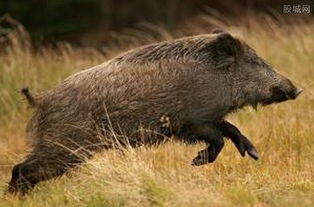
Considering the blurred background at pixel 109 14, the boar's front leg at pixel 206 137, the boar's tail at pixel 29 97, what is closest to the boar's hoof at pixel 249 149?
the boar's front leg at pixel 206 137

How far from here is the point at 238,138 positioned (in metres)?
6.38

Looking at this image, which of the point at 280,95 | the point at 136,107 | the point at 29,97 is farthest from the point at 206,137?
the point at 29,97

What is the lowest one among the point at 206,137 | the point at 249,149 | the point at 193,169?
the point at 193,169

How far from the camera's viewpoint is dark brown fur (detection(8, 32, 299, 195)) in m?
6.05

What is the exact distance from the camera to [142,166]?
17.9 ft

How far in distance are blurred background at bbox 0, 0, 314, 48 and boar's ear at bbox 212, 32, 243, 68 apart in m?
12.7

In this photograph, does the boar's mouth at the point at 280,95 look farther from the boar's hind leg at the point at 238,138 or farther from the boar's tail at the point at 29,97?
the boar's tail at the point at 29,97

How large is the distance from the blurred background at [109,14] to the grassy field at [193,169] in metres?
10.0

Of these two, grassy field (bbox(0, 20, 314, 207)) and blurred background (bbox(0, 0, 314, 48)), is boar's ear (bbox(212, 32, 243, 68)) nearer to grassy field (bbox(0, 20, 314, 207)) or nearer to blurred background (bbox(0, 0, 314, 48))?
grassy field (bbox(0, 20, 314, 207))

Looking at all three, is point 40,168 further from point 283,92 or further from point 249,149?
point 283,92

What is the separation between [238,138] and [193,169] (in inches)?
17.3

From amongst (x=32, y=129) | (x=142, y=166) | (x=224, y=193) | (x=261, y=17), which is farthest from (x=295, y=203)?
(x=261, y=17)

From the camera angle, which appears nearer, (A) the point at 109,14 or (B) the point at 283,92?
(B) the point at 283,92

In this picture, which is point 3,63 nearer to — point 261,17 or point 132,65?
point 132,65
